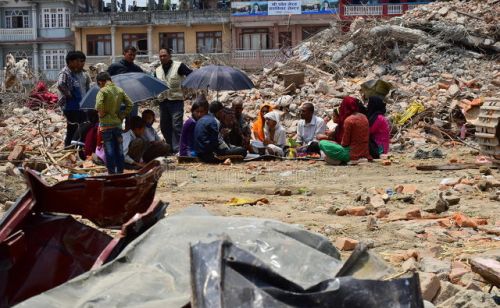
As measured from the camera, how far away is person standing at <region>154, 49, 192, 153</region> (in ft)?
40.0

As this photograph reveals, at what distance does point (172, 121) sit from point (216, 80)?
1.23 metres

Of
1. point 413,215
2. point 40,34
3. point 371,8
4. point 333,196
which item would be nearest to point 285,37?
point 371,8

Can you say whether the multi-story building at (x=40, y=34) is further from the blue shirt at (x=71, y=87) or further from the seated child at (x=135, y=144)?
the seated child at (x=135, y=144)

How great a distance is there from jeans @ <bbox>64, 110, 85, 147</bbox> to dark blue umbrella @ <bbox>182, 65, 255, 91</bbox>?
75.7 inches

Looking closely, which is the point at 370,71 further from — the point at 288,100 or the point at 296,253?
the point at 296,253

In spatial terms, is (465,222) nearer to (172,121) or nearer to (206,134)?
(206,134)

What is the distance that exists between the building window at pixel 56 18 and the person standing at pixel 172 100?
1738 inches

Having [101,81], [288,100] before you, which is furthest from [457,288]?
[288,100]

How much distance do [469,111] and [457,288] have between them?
10.4 metres

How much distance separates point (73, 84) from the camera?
11.1 meters

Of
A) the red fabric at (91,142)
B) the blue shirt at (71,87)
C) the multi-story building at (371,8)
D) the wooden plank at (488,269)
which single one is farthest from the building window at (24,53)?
the wooden plank at (488,269)

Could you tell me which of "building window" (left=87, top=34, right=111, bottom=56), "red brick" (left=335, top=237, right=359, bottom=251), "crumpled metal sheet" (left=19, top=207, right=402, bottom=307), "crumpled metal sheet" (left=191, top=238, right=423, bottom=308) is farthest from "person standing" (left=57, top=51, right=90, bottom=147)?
"building window" (left=87, top=34, right=111, bottom=56)

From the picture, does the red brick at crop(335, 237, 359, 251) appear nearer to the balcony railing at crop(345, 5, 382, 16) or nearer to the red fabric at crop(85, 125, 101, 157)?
the red fabric at crop(85, 125, 101, 157)

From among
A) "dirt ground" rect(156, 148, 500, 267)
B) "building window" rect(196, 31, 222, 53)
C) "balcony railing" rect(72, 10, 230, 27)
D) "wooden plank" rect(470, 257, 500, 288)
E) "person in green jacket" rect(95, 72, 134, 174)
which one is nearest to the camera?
"wooden plank" rect(470, 257, 500, 288)
